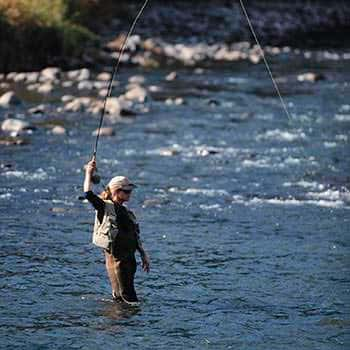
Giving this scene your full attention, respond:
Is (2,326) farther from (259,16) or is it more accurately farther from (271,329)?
(259,16)

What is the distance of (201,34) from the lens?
40.2 meters

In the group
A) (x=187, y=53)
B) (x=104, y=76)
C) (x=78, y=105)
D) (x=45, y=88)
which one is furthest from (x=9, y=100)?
(x=187, y=53)

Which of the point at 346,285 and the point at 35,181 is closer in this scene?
the point at 346,285

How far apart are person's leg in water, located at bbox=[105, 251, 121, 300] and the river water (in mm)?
142

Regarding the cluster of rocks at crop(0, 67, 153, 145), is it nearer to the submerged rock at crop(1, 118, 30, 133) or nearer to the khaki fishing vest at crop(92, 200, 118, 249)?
the submerged rock at crop(1, 118, 30, 133)

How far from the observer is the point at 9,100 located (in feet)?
70.6

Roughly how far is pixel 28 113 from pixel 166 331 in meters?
12.7

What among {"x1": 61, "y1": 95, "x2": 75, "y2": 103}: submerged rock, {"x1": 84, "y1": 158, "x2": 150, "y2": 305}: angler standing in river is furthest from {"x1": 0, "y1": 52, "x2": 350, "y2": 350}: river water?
{"x1": 61, "y1": 95, "x2": 75, "y2": 103}: submerged rock

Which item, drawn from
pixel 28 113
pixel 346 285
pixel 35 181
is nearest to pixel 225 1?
pixel 28 113

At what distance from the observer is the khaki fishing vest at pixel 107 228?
8484mm

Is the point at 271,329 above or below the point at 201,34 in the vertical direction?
above

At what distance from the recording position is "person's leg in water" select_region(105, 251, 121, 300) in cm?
871

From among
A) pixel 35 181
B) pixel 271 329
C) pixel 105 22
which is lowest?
pixel 105 22

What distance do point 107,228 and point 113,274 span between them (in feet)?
1.69
